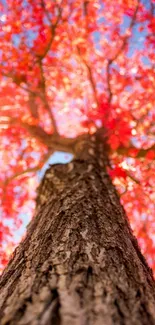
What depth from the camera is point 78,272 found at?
1.88 metres

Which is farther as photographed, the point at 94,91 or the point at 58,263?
the point at 94,91

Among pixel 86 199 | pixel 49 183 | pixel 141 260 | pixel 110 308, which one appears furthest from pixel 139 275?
pixel 49 183

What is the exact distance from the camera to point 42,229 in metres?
2.90

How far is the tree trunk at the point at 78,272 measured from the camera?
1.47 meters

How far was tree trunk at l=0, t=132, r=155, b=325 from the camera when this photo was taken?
1470mm

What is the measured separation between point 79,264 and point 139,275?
46cm

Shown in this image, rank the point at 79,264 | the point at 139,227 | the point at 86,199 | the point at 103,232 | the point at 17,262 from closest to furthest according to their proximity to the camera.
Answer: the point at 79,264 → the point at 17,262 → the point at 103,232 → the point at 86,199 → the point at 139,227

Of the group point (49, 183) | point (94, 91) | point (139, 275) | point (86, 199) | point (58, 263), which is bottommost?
point (58, 263)

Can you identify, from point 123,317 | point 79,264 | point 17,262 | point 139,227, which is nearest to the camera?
point 123,317

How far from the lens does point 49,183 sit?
479 cm

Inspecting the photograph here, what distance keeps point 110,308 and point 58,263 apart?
61cm

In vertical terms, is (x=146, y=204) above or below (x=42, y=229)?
above

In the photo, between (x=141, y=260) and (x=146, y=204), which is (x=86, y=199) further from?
(x=146, y=204)

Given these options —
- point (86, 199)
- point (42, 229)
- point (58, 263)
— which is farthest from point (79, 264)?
point (86, 199)
